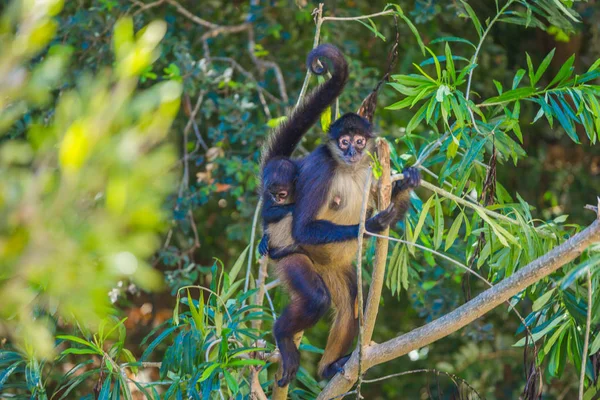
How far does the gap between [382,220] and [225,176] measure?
8.55 feet

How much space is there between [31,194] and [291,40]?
5723 millimetres

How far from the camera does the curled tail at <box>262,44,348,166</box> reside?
4156 millimetres

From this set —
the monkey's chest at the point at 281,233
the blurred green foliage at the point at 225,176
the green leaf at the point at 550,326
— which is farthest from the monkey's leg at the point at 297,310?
the green leaf at the point at 550,326

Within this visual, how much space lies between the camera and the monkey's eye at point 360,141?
4527 mm

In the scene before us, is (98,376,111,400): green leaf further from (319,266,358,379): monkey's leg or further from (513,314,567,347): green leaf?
(513,314,567,347): green leaf

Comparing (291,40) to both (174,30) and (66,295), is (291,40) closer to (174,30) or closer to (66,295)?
(174,30)

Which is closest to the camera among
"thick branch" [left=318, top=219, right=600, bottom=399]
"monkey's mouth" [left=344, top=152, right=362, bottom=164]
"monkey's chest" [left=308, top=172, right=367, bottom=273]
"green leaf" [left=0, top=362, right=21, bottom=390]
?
"thick branch" [left=318, top=219, right=600, bottom=399]

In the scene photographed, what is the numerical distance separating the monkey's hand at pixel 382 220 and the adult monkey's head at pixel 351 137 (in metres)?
0.75

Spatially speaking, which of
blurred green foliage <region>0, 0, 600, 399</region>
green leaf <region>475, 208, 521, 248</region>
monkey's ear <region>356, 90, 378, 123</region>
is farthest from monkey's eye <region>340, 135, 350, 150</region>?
green leaf <region>475, 208, 521, 248</region>

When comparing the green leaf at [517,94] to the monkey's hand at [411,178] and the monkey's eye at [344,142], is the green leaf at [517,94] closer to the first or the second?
the monkey's hand at [411,178]

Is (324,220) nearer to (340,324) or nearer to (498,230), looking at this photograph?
(340,324)

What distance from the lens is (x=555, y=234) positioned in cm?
412

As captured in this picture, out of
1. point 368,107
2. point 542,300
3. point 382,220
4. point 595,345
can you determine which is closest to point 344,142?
point 368,107

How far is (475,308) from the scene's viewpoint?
338 cm
